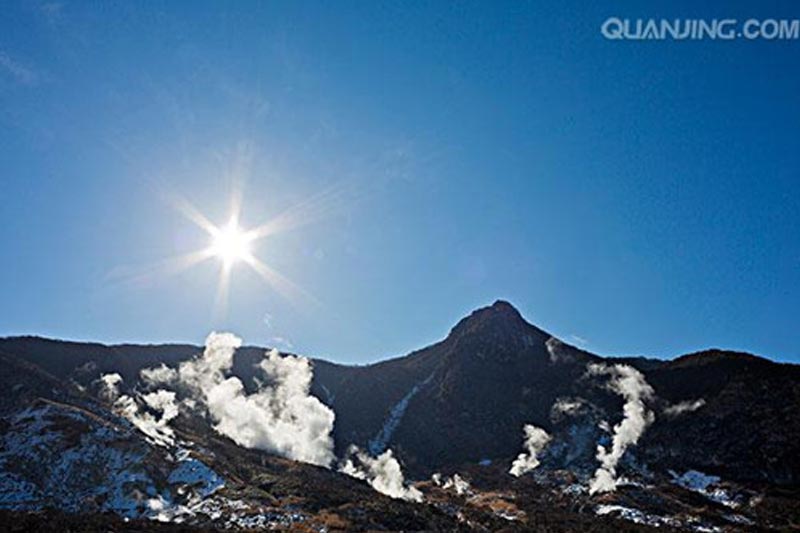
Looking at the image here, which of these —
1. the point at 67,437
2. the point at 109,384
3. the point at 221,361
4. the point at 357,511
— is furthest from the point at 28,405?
Answer: the point at 221,361

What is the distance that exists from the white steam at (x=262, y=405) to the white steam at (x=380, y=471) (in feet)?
19.5

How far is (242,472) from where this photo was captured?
106 meters

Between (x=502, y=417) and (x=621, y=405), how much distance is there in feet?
105

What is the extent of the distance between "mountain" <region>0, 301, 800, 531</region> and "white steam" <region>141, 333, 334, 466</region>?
15.5 ft

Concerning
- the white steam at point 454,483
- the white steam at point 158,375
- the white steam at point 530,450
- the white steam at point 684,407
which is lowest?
the white steam at point 454,483

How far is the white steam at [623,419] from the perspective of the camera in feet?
431

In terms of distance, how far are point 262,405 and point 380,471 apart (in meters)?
37.7

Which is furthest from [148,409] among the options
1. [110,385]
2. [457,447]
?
[457,447]

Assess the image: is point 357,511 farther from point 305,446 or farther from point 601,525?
point 305,446

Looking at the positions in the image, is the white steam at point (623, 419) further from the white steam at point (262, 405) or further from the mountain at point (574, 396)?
the white steam at point (262, 405)

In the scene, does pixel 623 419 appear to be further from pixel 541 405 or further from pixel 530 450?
pixel 530 450

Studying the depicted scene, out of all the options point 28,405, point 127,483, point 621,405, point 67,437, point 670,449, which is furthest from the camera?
point 621,405

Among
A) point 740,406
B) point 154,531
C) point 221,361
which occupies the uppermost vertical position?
point 221,361

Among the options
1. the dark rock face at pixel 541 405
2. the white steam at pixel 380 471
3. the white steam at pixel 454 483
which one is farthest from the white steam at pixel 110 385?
the white steam at pixel 454 483
